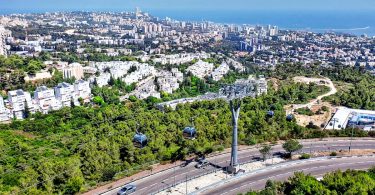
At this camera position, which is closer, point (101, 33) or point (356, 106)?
point (356, 106)

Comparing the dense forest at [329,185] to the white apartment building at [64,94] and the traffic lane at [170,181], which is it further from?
the white apartment building at [64,94]

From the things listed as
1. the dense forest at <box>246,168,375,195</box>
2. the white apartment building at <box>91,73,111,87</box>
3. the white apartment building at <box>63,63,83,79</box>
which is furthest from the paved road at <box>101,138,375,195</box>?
the white apartment building at <box>63,63,83,79</box>

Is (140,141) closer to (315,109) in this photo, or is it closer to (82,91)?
(315,109)

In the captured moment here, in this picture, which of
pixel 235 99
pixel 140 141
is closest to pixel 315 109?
pixel 235 99

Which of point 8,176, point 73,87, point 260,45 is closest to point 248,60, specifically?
point 260,45

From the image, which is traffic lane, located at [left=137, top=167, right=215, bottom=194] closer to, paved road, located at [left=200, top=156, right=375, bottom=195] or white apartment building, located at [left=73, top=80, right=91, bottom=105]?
paved road, located at [left=200, top=156, right=375, bottom=195]

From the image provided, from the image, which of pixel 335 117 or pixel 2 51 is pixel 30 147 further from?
pixel 2 51
